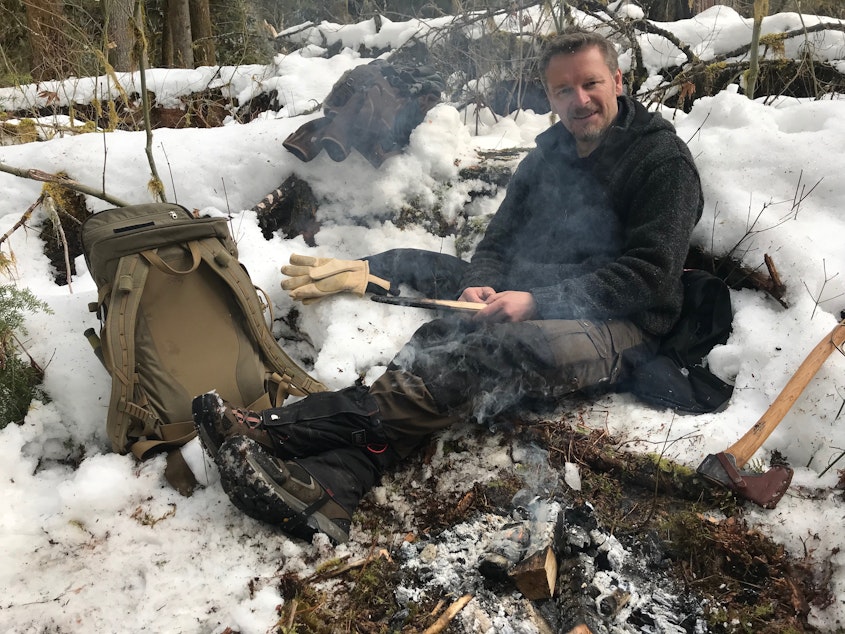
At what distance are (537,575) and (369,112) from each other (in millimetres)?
2958

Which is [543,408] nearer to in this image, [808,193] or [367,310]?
[367,310]

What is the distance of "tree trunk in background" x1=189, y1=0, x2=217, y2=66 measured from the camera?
877cm

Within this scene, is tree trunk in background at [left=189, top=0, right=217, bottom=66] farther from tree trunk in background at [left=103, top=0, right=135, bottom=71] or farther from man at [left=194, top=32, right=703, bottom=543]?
man at [left=194, top=32, right=703, bottom=543]

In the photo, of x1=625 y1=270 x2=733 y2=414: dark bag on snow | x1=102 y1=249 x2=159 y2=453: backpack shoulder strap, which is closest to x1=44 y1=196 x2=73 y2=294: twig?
x1=102 y1=249 x2=159 y2=453: backpack shoulder strap

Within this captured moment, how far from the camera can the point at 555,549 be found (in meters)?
1.70

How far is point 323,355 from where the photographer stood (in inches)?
110

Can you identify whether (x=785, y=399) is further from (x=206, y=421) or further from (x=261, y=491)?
(x=206, y=421)

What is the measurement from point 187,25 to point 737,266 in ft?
28.1

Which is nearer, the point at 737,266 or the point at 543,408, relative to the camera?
the point at 543,408

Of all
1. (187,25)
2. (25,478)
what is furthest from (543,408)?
(187,25)

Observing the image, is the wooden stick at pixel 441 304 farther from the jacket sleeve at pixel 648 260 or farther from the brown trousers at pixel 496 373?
the jacket sleeve at pixel 648 260

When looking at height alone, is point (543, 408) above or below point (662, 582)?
above

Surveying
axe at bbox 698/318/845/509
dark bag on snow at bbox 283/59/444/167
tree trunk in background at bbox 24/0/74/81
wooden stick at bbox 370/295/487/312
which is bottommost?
axe at bbox 698/318/845/509

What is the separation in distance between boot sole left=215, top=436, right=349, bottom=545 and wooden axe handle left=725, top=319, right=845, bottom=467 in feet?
4.88
